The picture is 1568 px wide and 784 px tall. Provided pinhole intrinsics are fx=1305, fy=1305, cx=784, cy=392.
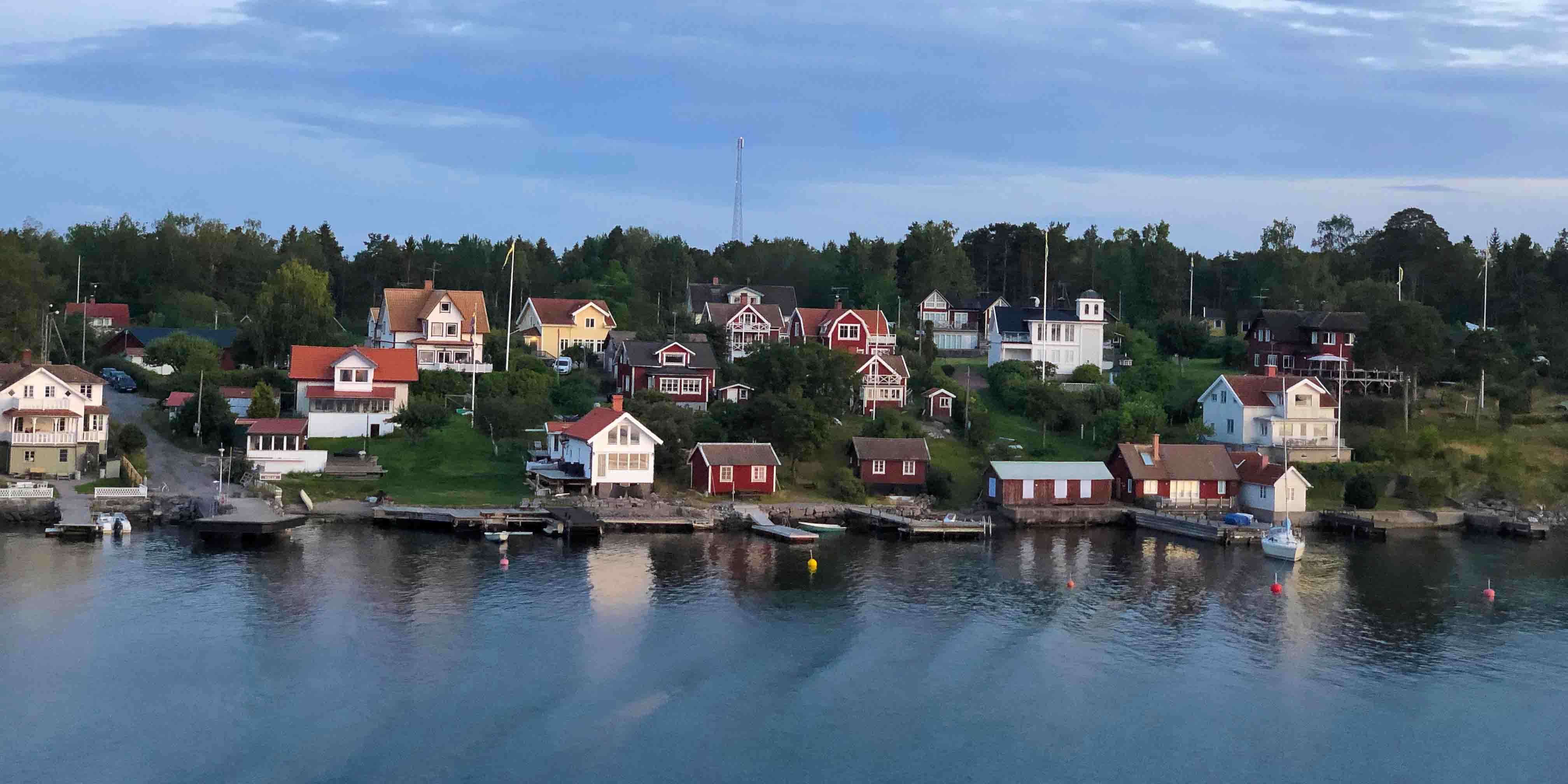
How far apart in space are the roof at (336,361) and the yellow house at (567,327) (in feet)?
65.1

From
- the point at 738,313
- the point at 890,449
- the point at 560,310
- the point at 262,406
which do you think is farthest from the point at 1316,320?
the point at 262,406

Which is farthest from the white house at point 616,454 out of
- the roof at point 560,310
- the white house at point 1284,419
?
the white house at point 1284,419

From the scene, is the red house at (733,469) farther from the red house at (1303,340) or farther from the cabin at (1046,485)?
the red house at (1303,340)

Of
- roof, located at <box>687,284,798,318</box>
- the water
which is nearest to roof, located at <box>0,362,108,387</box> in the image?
the water

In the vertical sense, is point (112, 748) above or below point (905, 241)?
below

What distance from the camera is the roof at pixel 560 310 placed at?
99312mm

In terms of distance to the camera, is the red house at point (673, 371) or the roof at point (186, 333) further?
the roof at point (186, 333)

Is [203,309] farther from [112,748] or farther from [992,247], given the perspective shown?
[112,748]

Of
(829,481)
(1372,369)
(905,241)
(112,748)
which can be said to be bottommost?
(112,748)

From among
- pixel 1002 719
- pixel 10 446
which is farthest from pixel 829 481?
pixel 10 446

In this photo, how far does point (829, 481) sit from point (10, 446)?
4107 centimetres

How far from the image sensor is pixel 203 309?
11319cm

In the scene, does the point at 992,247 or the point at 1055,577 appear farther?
the point at 992,247

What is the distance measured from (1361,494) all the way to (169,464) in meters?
62.6
